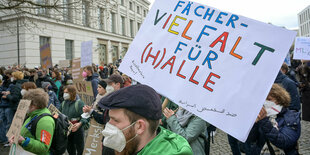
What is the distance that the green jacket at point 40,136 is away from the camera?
8.19ft

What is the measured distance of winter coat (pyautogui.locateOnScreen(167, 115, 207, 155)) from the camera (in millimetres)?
2469

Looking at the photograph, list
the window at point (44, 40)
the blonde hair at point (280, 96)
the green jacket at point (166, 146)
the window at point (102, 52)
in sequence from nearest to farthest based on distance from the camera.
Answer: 1. the green jacket at point (166, 146)
2. the blonde hair at point (280, 96)
3. the window at point (44, 40)
4. the window at point (102, 52)

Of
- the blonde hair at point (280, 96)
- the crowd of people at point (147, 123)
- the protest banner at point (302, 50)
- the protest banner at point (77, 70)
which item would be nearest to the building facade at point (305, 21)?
the protest banner at point (302, 50)

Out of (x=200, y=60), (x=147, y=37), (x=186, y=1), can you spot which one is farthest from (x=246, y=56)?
(x=147, y=37)

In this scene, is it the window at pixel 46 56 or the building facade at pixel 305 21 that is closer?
the window at pixel 46 56

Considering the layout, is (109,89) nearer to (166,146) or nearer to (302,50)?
(166,146)

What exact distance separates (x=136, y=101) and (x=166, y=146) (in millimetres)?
338

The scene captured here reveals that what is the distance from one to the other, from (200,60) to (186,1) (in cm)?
63

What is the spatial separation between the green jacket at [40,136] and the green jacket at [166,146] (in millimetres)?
1776

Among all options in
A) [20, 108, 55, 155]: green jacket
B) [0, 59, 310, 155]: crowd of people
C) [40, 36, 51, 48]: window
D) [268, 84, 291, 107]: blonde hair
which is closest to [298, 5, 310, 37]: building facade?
[40, 36, 51, 48]: window

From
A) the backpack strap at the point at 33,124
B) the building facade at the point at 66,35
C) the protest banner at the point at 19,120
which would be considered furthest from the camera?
the building facade at the point at 66,35

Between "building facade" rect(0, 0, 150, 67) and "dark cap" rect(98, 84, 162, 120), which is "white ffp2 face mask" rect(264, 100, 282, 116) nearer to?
"dark cap" rect(98, 84, 162, 120)

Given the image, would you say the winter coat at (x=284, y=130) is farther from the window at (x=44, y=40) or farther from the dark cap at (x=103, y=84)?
the window at (x=44, y=40)

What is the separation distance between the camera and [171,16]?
7.22ft
